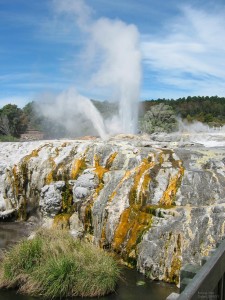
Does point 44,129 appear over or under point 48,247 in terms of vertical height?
over

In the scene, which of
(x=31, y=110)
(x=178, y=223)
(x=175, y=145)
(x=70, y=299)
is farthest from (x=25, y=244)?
(x=31, y=110)

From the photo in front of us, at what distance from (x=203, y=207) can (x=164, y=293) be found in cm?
356

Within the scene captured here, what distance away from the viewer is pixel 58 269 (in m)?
11.1

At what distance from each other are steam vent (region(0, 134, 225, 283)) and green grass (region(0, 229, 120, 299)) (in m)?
2.19

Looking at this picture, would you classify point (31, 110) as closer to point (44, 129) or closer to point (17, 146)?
point (44, 129)

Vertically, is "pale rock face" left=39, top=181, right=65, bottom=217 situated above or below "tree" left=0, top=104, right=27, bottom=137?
below

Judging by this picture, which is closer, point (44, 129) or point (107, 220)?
point (107, 220)

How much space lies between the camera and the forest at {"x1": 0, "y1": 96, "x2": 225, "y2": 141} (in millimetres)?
44719

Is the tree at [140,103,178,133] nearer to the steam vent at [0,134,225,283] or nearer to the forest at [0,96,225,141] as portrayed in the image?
the forest at [0,96,225,141]

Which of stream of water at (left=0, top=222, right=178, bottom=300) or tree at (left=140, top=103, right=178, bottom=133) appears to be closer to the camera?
stream of water at (left=0, top=222, right=178, bottom=300)

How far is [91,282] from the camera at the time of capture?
11281 mm

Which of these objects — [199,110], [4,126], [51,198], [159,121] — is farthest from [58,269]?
[199,110]

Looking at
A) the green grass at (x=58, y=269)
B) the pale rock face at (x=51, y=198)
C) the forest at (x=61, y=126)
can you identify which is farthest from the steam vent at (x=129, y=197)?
the forest at (x=61, y=126)

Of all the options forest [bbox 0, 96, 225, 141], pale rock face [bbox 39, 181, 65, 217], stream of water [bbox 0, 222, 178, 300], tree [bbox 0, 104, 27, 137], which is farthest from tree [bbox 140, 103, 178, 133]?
stream of water [bbox 0, 222, 178, 300]
